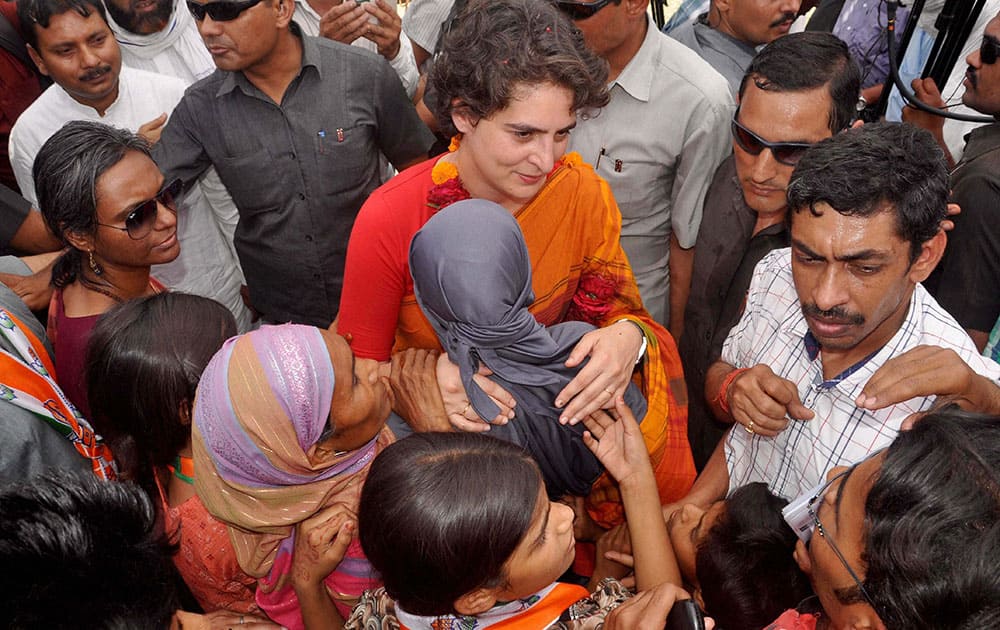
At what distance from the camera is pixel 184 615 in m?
1.47

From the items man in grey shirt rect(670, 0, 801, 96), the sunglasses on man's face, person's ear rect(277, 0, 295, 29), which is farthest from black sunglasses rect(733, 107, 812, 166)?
person's ear rect(277, 0, 295, 29)

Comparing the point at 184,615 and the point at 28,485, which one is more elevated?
the point at 28,485

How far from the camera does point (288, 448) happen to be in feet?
5.44

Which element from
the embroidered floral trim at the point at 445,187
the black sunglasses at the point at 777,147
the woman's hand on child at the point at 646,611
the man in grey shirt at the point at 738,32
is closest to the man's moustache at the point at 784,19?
the man in grey shirt at the point at 738,32

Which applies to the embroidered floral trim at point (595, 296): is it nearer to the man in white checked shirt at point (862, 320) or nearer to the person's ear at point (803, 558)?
the man in white checked shirt at point (862, 320)

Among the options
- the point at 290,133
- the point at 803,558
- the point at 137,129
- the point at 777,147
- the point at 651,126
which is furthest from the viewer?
the point at 137,129

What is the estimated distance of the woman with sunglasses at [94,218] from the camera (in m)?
2.48

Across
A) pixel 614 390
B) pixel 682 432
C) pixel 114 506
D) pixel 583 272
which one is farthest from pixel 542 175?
pixel 114 506

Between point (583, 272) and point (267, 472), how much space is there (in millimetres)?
1146

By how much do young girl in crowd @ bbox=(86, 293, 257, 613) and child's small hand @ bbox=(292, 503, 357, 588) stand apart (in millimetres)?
237

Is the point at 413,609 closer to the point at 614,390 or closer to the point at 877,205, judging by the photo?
the point at 614,390

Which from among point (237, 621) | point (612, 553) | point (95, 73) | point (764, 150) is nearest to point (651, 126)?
point (764, 150)

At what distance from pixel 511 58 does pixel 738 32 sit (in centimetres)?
224

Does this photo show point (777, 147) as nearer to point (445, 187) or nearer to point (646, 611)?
point (445, 187)
